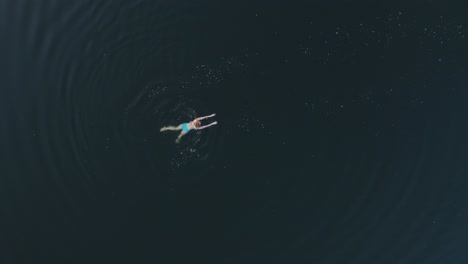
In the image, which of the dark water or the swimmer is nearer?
the swimmer

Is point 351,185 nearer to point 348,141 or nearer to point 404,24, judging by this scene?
point 348,141

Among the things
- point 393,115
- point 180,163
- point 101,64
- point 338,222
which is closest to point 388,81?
point 393,115

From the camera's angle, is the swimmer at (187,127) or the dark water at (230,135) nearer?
the swimmer at (187,127)

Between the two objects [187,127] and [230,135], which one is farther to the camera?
[230,135]

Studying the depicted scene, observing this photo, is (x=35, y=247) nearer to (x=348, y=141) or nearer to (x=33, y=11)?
(x=33, y=11)

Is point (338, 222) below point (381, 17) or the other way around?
below

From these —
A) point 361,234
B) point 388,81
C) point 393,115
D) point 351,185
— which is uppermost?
point 388,81

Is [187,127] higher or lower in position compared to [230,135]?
higher
